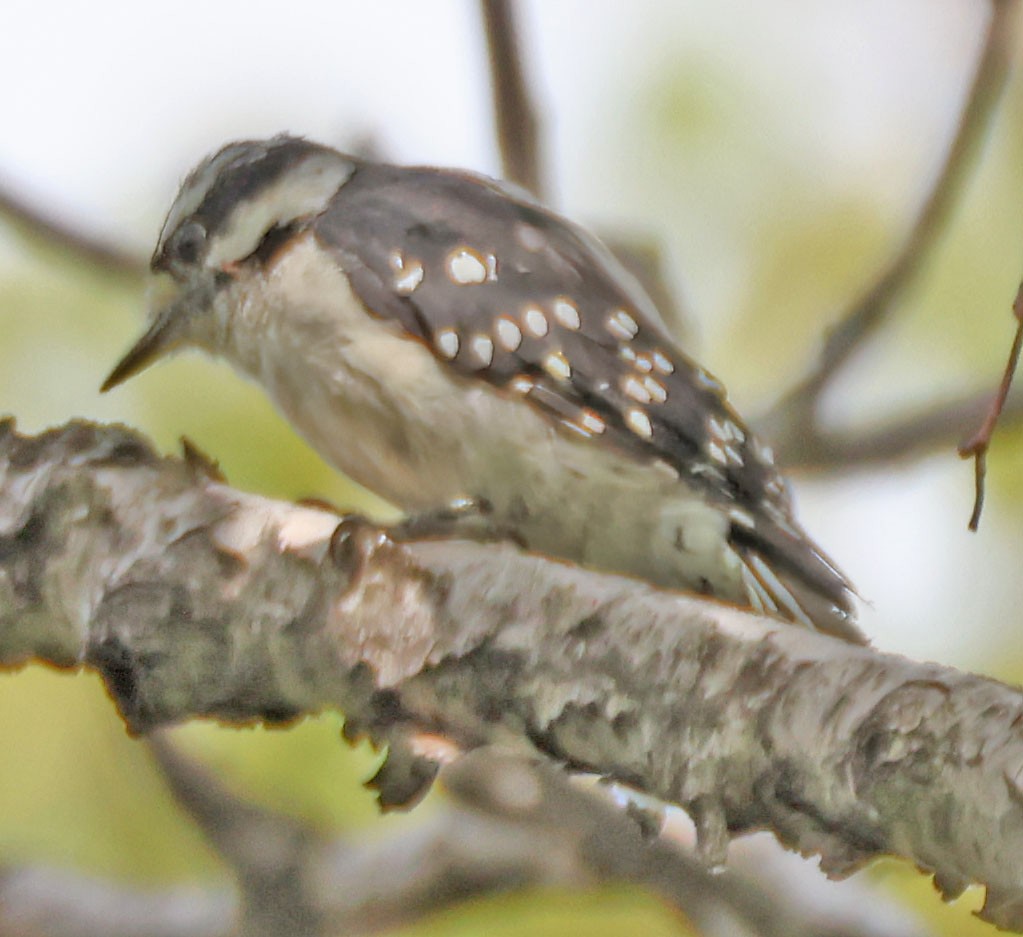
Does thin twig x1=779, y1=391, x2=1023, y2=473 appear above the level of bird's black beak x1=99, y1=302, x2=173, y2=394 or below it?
above

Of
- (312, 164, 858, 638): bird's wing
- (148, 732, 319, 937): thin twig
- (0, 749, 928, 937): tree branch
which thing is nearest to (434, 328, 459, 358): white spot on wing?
(312, 164, 858, 638): bird's wing

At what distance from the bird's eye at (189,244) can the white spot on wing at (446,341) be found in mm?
313

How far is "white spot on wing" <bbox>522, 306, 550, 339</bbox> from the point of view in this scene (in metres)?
1.27

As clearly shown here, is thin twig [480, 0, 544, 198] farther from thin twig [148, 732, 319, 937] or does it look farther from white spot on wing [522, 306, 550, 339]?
thin twig [148, 732, 319, 937]

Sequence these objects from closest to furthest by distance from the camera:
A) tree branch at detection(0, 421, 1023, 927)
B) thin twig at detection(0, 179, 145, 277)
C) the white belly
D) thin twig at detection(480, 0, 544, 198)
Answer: tree branch at detection(0, 421, 1023, 927), the white belly, thin twig at detection(480, 0, 544, 198), thin twig at detection(0, 179, 145, 277)

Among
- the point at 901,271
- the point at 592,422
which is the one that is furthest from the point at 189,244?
the point at 901,271

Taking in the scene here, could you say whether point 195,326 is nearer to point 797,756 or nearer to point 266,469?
point 266,469

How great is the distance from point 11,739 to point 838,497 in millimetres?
1164

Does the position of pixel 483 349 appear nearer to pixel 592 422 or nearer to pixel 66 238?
pixel 592 422

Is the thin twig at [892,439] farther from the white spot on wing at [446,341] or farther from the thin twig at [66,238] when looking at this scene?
the thin twig at [66,238]

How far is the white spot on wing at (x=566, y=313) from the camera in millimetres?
1295

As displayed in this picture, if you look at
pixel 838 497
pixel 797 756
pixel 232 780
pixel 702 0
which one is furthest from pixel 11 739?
pixel 702 0

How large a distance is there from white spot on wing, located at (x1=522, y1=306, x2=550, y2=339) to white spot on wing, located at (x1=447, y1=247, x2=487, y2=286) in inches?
2.2

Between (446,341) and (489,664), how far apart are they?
0.42 metres
